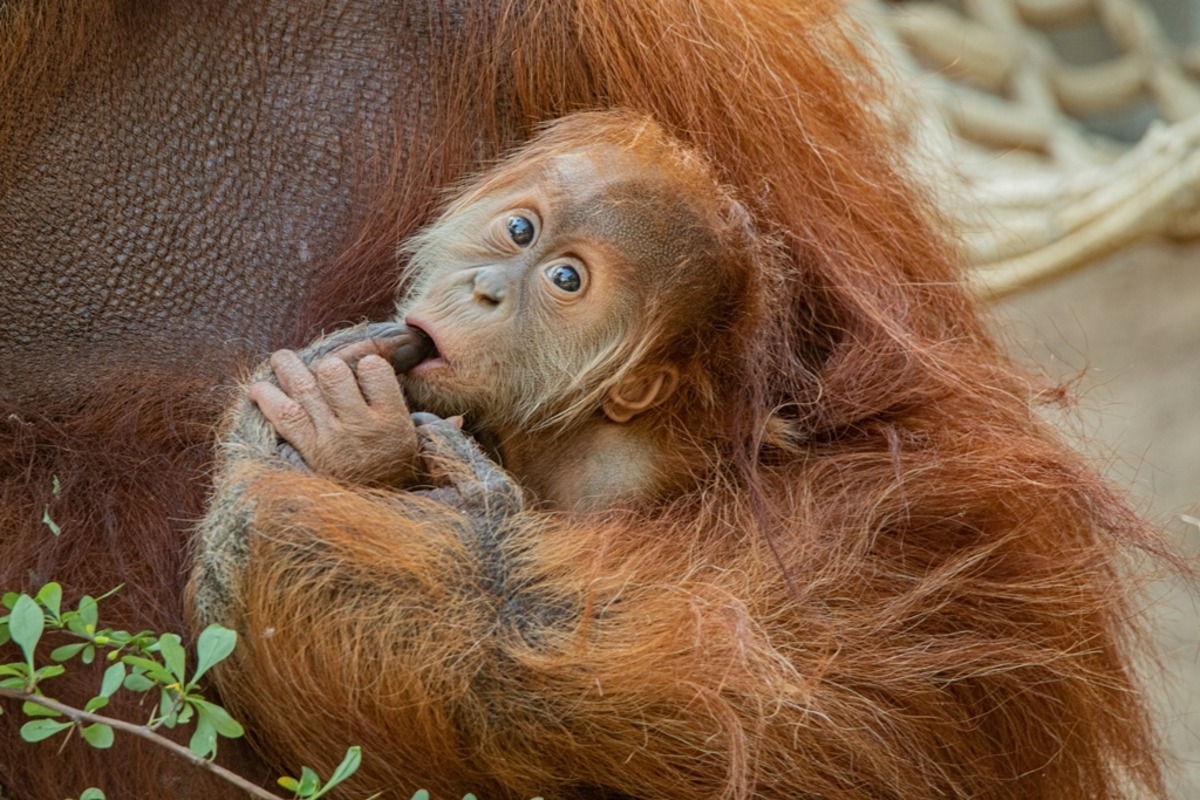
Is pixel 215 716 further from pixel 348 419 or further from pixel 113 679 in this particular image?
pixel 348 419

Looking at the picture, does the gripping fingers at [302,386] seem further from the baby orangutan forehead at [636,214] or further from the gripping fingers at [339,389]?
the baby orangutan forehead at [636,214]

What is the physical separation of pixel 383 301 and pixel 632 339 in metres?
A: 0.38

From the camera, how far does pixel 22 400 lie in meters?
2.11

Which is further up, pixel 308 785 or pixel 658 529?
pixel 658 529

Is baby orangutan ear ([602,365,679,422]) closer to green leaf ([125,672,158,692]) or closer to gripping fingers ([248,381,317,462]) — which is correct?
gripping fingers ([248,381,317,462])

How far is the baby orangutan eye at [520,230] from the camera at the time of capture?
210 centimetres

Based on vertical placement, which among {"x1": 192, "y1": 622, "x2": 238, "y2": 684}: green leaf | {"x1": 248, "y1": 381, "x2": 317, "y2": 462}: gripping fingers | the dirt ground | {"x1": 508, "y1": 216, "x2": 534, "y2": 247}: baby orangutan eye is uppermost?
{"x1": 508, "y1": 216, "x2": 534, "y2": 247}: baby orangutan eye

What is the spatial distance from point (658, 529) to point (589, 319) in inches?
10.9

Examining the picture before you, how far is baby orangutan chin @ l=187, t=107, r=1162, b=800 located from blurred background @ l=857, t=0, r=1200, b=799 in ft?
7.95

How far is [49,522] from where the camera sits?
1.95 meters

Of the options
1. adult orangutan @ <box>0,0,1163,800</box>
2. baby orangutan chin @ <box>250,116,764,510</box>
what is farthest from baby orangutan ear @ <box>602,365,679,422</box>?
adult orangutan @ <box>0,0,1163,800</box>

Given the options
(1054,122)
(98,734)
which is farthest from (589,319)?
(1054,122)

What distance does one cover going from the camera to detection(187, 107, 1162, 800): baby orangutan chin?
1836mm

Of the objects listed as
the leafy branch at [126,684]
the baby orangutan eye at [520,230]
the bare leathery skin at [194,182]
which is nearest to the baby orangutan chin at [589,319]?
the baby orangutan eye at [520,230]
